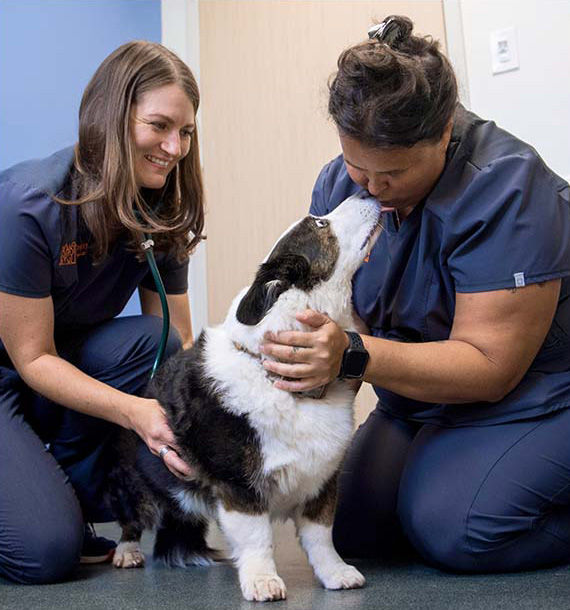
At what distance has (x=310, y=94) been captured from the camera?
3.34 meters

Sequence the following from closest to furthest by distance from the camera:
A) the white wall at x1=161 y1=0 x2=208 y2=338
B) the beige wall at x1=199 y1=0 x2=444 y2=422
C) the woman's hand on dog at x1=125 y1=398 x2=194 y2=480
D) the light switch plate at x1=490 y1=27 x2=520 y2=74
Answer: the woman's hand on dog at x1=125 y1=398 x2=194 y2=480, the light switch plate at x1=490 y1=27 x2=520 y2=74, the beige wall at x1=199 y1=0 x2=444 y2=422, the white wall at x1=161 y1=0 x2=208 y2=338

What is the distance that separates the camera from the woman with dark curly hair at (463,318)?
144 cm

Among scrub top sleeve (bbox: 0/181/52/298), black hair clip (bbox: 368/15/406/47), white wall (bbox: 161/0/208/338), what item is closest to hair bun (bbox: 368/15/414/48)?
black hair clip (bbox: 368/15/406/47)

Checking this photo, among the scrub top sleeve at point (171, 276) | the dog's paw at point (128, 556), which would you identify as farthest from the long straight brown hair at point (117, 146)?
the dog's paw at point (128, 556)

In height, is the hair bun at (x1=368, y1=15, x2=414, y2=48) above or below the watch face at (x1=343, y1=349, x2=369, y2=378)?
above

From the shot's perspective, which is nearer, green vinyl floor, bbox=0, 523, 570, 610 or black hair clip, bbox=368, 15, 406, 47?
green vinyl floor, bbox=0, 523, 570, 610

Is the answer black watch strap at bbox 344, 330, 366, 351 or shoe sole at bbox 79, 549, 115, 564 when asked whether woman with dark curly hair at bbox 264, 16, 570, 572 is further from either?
shoe sole at bbox 79, 549, 115, 564

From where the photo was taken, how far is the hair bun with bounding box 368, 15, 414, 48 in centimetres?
149

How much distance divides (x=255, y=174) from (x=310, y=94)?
459mm

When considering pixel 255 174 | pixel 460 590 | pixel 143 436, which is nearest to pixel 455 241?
pixel 460 590

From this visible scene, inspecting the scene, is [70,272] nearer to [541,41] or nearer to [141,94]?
[141,94]

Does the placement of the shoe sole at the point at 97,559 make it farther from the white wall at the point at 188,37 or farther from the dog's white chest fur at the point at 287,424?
the white wall at the point at 188,37

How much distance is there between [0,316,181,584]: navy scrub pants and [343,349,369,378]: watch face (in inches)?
27.8

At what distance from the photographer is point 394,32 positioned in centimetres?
149
